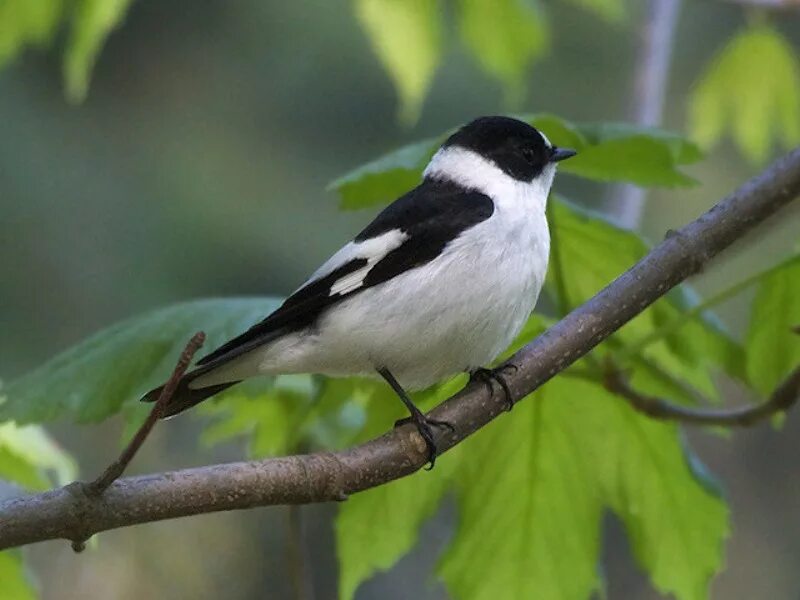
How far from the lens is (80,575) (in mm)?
3000

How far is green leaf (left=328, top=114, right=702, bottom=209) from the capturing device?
43.9 inches

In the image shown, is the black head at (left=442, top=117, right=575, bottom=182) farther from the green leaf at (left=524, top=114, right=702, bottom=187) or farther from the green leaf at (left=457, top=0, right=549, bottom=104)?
the green leaf at (left=524, top=114, right=702, bottom=187)

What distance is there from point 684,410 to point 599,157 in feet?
0.93

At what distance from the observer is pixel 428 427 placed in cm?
103

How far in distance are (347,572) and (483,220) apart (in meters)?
0.45

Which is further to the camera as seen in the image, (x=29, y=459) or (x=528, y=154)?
(x=528, y=154)

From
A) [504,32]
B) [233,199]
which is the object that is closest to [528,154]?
[504,32]

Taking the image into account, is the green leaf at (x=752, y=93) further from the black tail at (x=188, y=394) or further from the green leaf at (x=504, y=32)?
the black tail at (x=188, y=394)

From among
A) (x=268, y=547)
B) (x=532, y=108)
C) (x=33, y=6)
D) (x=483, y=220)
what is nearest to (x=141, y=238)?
(x=268, y=547)

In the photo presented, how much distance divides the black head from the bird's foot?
20.4 inches

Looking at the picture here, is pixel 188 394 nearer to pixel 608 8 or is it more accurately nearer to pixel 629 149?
pixel 629 149

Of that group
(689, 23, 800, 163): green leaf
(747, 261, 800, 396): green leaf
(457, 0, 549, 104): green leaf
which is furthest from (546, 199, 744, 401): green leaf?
(689, 23, 800, 163): green leaf

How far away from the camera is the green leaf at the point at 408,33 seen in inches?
60.0

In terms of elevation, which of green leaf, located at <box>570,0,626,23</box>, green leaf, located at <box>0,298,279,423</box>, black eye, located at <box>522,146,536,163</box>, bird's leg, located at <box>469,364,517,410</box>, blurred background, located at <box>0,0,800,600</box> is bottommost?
blurred background, located at <box>0,0,800,600</box>
